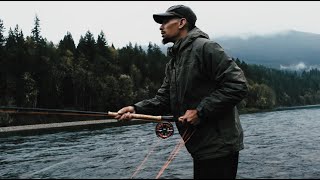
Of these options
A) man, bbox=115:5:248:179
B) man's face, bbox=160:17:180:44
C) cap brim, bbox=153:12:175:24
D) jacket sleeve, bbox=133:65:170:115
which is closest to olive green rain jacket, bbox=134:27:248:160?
man, bbox=115:5:248:179

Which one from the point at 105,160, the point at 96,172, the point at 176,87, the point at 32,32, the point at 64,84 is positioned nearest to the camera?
the point at 176,87

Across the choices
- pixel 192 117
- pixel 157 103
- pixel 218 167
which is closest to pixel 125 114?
pixel 157 103

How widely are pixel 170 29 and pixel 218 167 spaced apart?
1477mm

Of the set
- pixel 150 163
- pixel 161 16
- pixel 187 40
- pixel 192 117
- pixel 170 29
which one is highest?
pixel 161 16

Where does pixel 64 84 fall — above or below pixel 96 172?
above

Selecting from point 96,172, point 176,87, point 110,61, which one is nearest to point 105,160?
point 96,172

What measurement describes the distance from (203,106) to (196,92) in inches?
7.8

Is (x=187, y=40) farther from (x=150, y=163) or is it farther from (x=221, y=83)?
(x=150, y=163)

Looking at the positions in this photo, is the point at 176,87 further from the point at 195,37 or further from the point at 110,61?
the point at 110,61

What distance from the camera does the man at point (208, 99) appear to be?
144 inches

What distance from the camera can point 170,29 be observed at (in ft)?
13.6

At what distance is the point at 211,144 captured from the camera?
12.2 ft

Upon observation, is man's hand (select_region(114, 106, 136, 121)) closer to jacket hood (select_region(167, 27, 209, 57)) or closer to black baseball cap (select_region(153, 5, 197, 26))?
jacket hood (select_region(167, 27, 209, 57))

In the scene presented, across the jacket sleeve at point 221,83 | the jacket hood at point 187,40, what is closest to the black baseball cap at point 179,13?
the jacket hood at point 187,40
